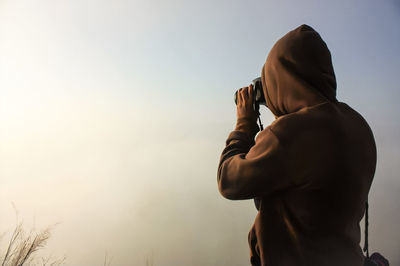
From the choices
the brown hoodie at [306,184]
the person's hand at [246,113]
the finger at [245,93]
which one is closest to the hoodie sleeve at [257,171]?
the brown hoodie at [306,184]

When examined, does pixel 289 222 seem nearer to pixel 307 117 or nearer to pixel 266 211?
pixel 266 211

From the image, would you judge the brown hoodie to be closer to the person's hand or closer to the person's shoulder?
the person's shoulder

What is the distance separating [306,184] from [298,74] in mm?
396

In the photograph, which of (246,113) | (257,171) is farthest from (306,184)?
(246,113)

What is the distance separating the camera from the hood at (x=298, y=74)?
1141 millimetres

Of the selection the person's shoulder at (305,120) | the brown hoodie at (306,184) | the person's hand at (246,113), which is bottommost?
the brown hoodie at (306,184)

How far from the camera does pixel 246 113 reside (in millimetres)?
1246

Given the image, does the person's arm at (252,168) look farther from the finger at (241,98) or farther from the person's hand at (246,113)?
the finger at (241,98)

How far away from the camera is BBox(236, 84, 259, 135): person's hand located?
123 centimetres

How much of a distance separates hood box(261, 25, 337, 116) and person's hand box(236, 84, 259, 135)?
0.24ft

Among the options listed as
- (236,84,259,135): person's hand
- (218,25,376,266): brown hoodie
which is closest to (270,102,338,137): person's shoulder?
(218,25,376,266): brown hoodie

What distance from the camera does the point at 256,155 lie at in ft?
3.37

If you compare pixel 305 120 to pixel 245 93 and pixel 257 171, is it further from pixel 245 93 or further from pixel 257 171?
pixel 245 93

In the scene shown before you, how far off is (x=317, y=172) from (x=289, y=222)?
Answer: 18 cm
